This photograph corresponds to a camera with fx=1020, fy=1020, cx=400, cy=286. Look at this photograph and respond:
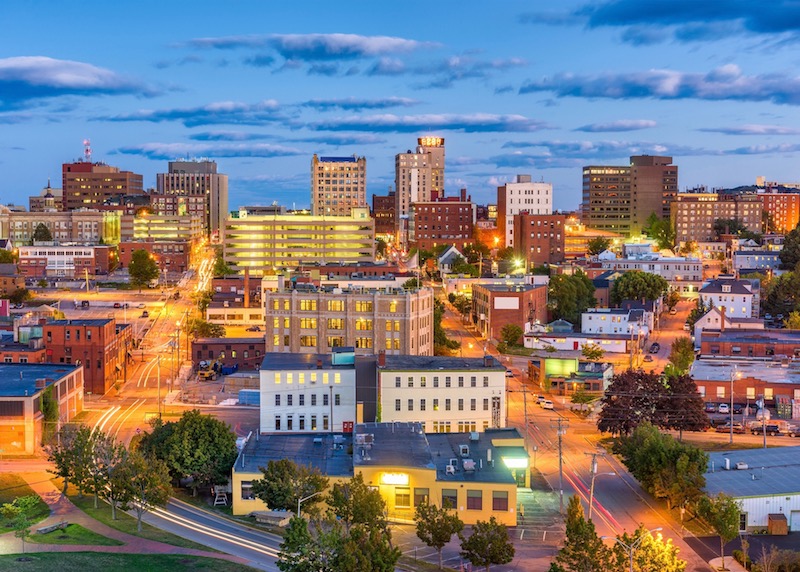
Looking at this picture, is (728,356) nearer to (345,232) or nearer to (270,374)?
(270,374)

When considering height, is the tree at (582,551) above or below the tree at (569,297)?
below

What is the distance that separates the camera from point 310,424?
71875mm

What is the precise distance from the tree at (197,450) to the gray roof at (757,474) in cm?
2640

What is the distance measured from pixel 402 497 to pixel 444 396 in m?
18.1

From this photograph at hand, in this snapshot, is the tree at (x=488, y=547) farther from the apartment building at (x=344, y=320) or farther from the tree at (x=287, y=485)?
the apartment building at (x=344, y=320)

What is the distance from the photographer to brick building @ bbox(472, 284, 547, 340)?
120m

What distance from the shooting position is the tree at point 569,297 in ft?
429

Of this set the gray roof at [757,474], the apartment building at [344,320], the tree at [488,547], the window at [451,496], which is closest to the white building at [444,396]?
the gray roof at [757,474]

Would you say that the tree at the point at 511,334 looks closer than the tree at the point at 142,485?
No

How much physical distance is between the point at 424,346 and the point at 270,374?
27.8 metres

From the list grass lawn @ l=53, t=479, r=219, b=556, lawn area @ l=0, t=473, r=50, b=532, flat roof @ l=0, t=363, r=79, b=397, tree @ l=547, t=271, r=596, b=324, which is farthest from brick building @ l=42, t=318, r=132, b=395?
tree @ l=547, t=271, r=596, b=324

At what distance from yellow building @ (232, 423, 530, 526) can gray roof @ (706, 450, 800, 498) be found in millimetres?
10903

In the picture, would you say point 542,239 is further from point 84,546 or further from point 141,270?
point 84,546

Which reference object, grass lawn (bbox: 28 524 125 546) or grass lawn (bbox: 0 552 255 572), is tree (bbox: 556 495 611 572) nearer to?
grass lawn (bbox: 0 552 255 572)
